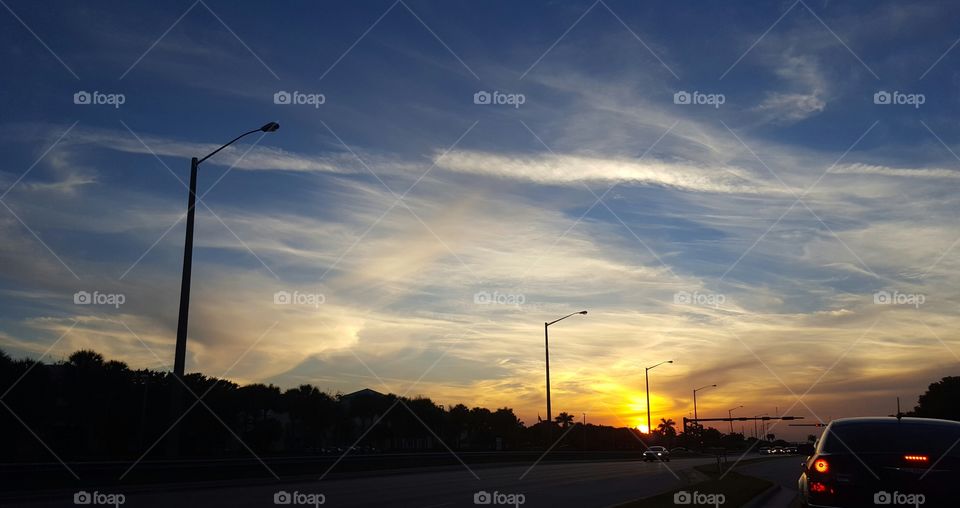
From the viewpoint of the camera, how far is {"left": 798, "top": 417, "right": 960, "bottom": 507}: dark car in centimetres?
800

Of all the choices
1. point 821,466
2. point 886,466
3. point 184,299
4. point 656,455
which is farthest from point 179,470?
point 656,455

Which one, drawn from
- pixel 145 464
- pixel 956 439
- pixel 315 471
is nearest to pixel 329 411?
pixel 315 471

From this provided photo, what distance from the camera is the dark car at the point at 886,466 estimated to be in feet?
26.2

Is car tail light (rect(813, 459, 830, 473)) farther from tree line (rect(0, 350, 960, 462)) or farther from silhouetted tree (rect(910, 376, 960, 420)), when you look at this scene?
silhouetted tree (rect(910, 376, 960, 420))

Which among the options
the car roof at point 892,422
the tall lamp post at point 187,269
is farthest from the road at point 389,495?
the car roof at point 892,422

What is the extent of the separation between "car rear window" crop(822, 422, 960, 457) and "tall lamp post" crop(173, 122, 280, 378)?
686 inches

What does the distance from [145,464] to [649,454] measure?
5574 cm

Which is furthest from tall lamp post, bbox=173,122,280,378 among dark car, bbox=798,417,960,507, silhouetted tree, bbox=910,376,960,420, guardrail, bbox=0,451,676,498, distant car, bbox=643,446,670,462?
silhouetted tree, bbox=910,376,960,420

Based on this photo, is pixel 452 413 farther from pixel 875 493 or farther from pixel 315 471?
pixel 875 493

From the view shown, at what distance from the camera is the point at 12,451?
48.6m

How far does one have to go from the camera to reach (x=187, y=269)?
23.0 meters

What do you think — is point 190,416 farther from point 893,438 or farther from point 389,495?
point 893,438

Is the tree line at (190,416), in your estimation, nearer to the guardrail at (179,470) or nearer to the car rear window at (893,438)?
the guardrail at (179,470)

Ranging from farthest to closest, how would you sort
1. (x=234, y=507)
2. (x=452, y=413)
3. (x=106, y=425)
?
1. (x=452, y=413)
2. (x=106, y=425)
3. (x=234, y=507)
